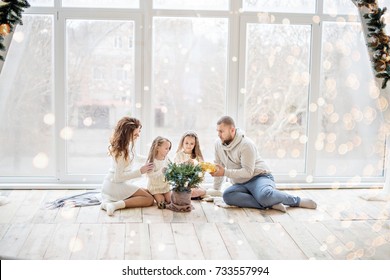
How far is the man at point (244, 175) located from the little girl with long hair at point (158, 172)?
45 cm

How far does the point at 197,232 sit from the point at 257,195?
35.6 inches

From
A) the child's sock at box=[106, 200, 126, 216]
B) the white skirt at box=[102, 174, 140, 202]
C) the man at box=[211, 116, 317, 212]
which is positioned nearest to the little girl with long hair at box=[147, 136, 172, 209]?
the white skirt at box=[102, 174, 140, 202]

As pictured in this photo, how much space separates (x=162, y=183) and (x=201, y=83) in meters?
1.26

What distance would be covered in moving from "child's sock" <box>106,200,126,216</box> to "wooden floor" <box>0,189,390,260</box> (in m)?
0.05

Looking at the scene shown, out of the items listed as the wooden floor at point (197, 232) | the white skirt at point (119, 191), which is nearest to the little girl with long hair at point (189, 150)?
the wooden floor at point (197, 232)

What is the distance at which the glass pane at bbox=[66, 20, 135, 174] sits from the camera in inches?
224

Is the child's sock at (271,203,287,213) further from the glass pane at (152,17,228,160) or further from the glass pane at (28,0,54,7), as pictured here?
the glass pane at (28,0,54,7)

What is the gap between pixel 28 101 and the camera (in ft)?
18.6

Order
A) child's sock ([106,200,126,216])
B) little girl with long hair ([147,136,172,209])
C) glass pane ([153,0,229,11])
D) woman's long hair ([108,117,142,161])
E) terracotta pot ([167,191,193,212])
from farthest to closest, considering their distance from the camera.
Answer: glass pane ([153,0,229,11]) < little girl with long hair ([147,136,172,209]) < woman's long hair ([108,117,142,161]) < terracotta pot ([167,191,193,212]) < child's sock ([106,200,126,216])

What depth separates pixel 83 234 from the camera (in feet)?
13.7

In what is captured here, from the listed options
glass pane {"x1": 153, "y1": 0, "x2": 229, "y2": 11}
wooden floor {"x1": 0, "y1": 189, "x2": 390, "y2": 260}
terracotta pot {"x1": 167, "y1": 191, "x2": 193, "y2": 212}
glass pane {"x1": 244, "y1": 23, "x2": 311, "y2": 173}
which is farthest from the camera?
glass pane {"x1": 244, "y1": 23, "x2": 311, "y2": 173}

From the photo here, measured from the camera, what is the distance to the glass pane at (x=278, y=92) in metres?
5.85

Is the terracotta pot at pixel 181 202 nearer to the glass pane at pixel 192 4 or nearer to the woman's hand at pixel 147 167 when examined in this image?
the woman's hand at pixel 147 167
